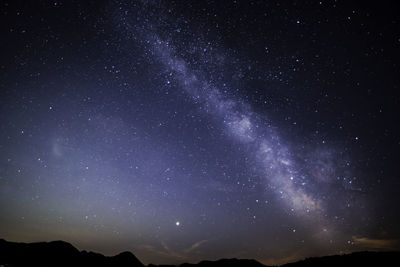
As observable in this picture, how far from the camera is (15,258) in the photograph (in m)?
32.8

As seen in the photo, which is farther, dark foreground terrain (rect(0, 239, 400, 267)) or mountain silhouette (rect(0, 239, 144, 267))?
mountain silhouette (rect(0, 239, 144, 267))

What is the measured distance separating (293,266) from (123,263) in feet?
82.6

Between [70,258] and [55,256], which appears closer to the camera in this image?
[55,256]

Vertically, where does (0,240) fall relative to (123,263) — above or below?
above

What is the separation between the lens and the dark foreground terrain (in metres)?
28.6

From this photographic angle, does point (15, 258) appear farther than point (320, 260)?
Yes

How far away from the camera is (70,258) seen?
36.4 meters

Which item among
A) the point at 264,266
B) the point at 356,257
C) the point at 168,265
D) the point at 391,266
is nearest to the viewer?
the point at 391,266

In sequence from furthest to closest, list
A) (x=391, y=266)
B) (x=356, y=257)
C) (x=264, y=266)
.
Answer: (x=264, y=266) < (x=356, y=257) < (x=391, y=266)

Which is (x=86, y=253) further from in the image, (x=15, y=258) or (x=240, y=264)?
(x=240, y=264)

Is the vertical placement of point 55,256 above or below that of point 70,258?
above

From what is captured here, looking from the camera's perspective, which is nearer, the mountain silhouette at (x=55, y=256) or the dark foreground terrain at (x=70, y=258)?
the dark foreground terrain at (x=70, y=258)

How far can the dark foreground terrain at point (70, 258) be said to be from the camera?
2859 centimetres

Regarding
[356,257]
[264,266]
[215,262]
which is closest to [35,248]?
[215,262]
